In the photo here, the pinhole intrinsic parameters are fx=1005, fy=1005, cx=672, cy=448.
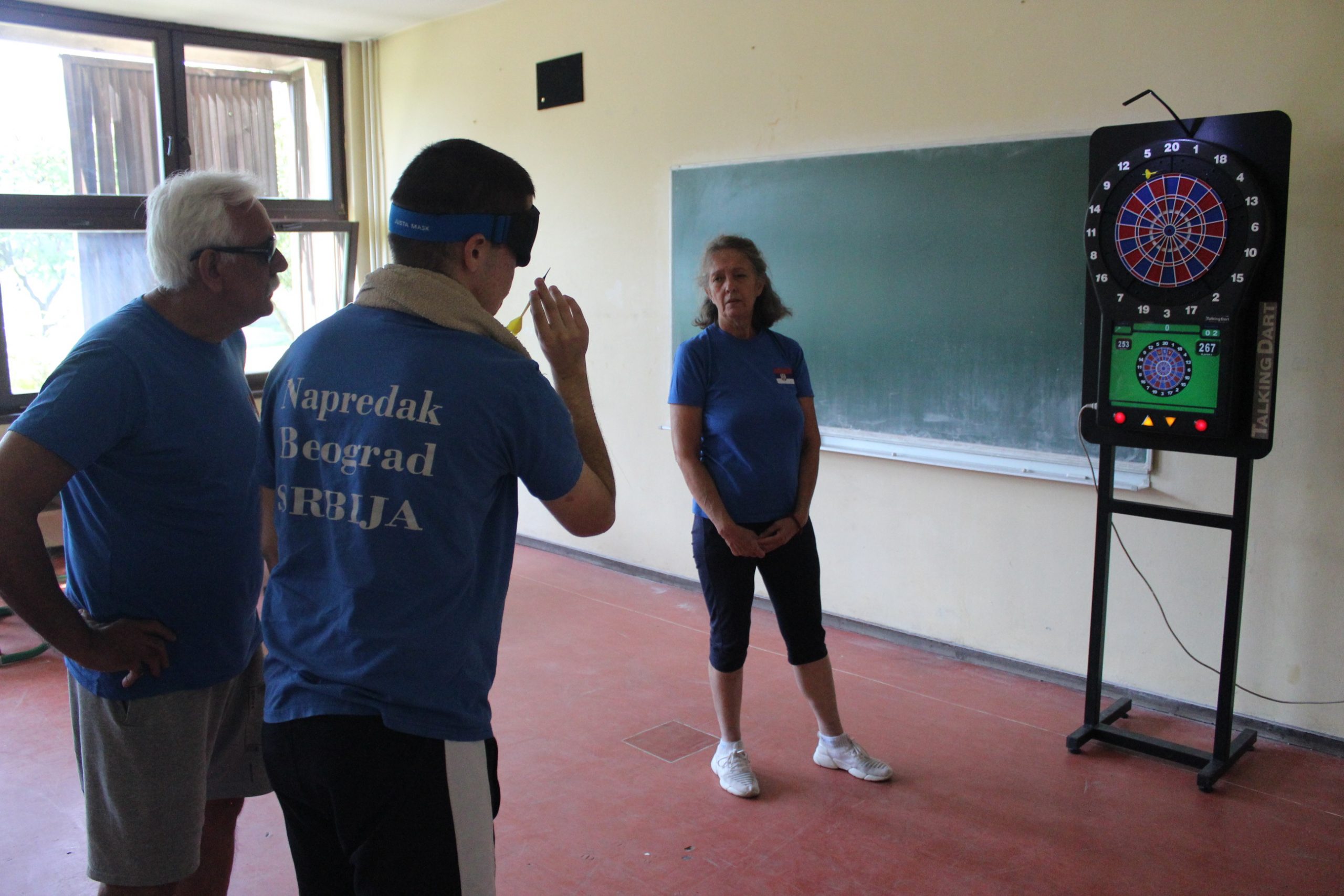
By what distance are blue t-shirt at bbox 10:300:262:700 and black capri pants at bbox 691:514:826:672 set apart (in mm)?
1325

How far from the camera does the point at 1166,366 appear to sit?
2801 mm

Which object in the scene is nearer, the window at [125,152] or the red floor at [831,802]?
the red floor at [831,802]

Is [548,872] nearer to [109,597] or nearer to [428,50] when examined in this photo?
[109,597]

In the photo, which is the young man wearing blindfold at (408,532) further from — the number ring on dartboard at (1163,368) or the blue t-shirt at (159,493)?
the number ring on dartboard at (1163,368)

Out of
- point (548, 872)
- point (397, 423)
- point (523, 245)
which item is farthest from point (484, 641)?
point (548, 872)

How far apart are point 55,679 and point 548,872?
7.76 ft

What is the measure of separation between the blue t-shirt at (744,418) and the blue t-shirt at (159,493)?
51.5 inches

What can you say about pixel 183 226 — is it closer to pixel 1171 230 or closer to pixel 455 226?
pixel 455 226

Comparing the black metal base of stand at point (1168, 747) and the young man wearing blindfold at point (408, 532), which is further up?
the young man wearing blindfold at point (408, 532)

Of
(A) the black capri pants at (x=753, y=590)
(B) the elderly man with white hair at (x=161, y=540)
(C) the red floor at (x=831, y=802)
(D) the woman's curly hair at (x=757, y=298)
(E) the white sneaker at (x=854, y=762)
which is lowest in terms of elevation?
(C) the red floor at (x=831, y=802)

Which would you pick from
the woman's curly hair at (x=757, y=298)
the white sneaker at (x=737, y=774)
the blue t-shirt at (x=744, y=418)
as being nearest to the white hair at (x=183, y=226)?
the blue t-shirt at (x=744, y=418)

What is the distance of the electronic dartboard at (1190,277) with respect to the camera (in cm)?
260

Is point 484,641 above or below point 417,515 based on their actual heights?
below

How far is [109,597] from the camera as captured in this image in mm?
1558
